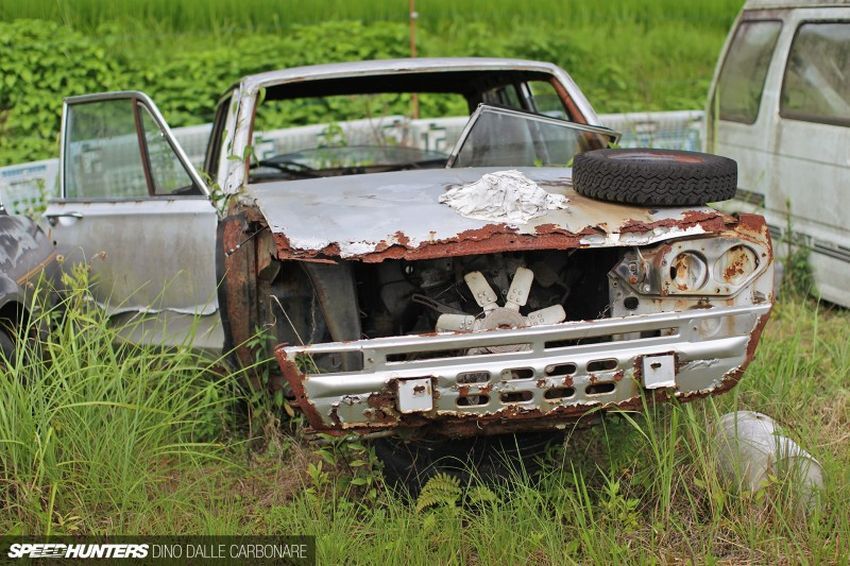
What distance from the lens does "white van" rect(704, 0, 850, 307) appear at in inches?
229

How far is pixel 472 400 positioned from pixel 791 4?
14.2 feet

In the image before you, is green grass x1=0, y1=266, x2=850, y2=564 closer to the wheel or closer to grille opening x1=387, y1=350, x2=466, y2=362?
the wheel

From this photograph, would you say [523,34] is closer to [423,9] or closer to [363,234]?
[423,9]

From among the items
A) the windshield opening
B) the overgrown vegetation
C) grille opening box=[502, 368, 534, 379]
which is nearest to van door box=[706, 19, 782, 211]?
the windshield opening

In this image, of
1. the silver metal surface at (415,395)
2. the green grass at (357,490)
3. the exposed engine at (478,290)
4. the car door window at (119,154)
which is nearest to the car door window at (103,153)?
the car door window at (119,154)

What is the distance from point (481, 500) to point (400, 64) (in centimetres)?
223

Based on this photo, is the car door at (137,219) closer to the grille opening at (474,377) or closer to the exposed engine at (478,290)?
the exposed engine at (478,290)

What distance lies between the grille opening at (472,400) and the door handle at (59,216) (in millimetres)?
2473

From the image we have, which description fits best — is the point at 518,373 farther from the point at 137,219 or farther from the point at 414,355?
the point at 137,219

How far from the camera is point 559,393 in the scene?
10.5ft

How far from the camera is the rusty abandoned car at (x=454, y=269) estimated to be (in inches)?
124

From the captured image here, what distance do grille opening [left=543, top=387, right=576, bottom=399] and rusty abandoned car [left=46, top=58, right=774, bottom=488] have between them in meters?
0.01

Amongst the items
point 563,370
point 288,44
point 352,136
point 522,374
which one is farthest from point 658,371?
point 288,44

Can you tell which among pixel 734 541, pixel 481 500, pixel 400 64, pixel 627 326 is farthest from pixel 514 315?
pixel 400 64
